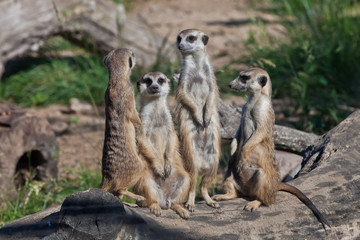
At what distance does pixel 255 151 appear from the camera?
3602mm

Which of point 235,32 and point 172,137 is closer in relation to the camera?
point 172,137

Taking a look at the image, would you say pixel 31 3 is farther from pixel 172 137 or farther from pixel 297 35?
pixel 172 137

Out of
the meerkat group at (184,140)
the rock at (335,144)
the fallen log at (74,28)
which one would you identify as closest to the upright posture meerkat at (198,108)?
the meerkat group at (184,140)

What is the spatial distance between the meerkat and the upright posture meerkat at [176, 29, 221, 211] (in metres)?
0.40

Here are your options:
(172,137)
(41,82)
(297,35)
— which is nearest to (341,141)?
(172,137)

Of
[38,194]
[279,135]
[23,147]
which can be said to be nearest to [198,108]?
[279,135]

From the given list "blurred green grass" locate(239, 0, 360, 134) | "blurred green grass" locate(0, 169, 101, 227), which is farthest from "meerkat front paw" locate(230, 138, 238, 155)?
"blurred green grass" locate(239, 0, 360, 134)

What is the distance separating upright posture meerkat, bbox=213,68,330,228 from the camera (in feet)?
11.3

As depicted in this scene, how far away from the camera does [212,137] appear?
12.4 feet

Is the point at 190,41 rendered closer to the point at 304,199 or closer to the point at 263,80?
the point at 263,80

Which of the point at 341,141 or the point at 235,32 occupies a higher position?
the point at 235,32

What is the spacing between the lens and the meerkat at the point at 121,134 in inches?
131

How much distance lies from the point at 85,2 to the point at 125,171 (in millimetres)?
4361

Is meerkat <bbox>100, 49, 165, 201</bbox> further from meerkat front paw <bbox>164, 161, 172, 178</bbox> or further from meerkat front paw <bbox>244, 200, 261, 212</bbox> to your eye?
meerkat front paw <bbox>244, 200, 261, 212</bbox>
